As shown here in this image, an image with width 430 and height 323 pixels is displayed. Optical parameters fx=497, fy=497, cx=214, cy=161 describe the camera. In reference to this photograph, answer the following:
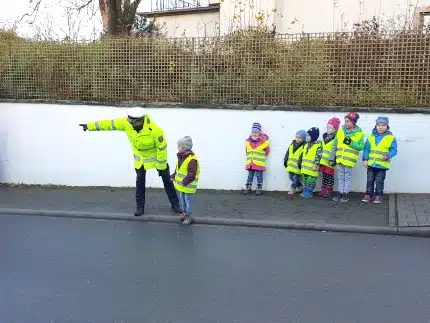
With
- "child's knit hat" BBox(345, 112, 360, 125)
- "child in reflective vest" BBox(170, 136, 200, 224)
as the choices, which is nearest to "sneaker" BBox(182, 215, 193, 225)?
"child in reflective vest" BBox(170, 136, 200, 224)

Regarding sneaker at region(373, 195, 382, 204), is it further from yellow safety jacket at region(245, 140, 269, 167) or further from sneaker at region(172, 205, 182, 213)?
sneaker at region(172, 205, 182, 213)

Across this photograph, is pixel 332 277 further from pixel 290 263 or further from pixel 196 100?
pixel 196 100

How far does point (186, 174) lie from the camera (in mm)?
7602

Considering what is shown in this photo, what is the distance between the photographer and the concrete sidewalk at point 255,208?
742 centimetres

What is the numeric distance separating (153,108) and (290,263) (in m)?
5.45

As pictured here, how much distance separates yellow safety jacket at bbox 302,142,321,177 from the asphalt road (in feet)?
6.62

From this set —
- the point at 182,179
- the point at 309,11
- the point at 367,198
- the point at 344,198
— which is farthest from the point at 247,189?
the point at 309,11

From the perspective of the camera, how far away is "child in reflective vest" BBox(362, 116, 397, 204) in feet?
27.8

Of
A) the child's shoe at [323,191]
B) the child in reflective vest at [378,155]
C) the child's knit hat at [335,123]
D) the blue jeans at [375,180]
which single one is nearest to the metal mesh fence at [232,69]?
the child's knit hat at [335,123]

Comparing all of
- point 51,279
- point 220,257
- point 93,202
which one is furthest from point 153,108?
point 51,279

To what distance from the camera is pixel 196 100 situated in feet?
33.7

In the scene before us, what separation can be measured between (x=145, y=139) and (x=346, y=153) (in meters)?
3.55

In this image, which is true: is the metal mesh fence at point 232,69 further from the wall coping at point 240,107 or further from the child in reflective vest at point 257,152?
the child in reflective vest at point 257,152

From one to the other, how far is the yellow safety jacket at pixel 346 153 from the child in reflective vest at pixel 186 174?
2.72 m
